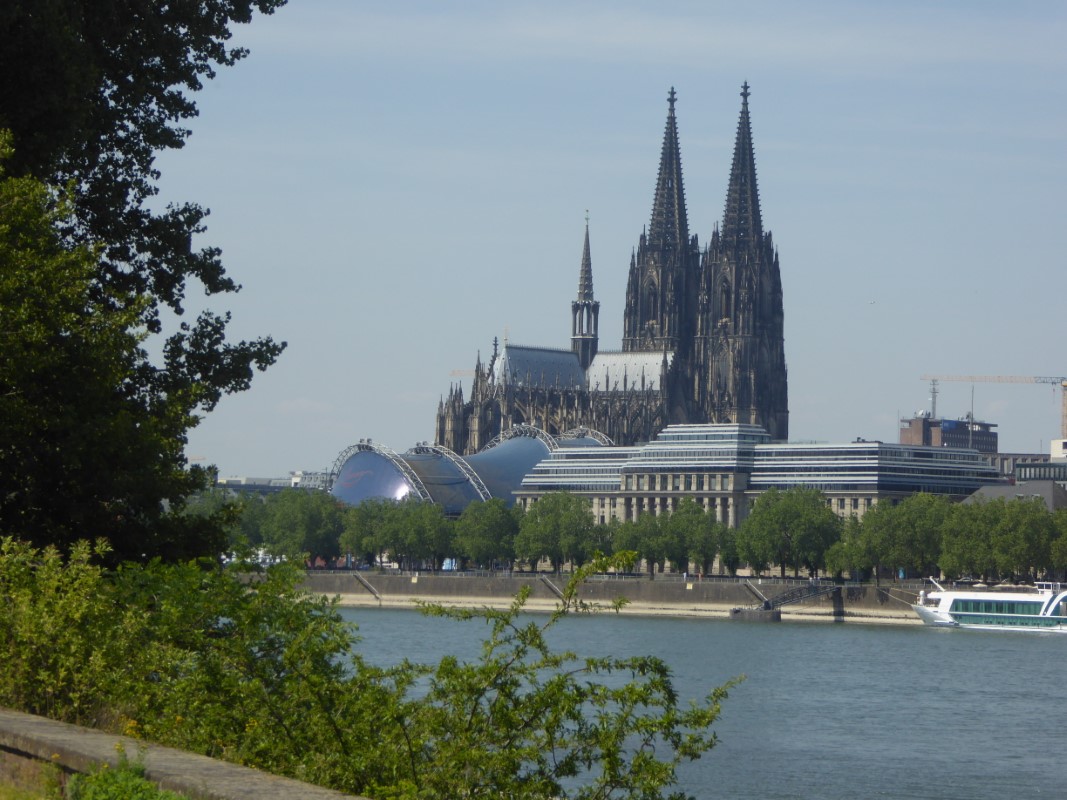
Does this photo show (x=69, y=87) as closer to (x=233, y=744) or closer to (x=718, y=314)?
(x=233, y=744)

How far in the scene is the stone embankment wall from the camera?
8.66 metres

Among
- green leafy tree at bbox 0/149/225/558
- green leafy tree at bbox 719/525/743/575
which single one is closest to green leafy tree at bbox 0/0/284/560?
green leafy tree at bbox 0/149/225/558

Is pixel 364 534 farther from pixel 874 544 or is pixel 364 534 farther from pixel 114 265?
pixel 114 265

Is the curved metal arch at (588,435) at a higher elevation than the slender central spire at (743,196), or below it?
below

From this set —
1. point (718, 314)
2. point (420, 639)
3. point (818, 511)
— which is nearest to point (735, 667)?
point (420, 639)

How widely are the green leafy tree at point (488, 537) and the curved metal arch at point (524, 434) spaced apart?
29.9 meters

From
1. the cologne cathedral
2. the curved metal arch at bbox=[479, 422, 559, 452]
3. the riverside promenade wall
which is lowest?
the riverside promenade wall

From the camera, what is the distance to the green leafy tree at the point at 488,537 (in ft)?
422

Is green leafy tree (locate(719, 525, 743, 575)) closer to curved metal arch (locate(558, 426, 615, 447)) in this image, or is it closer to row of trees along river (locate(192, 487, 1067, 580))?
row of trees along river (locate(192, 487, 1067, 580))

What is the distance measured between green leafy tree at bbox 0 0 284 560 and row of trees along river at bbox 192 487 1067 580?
69365 mm

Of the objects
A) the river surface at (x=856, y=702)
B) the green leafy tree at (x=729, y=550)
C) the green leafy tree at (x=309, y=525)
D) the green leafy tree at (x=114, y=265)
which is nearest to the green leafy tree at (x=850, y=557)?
the green leafy tree at (x=729, y=550)

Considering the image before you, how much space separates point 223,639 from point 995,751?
27.6 m

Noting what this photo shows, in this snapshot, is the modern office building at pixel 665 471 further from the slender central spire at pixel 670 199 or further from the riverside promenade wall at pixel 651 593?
the riverside promenade wall at pixel 651 593

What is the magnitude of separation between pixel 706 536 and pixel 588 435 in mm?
45596
